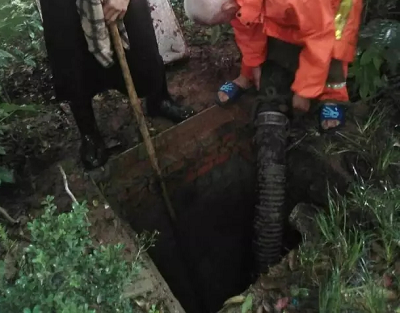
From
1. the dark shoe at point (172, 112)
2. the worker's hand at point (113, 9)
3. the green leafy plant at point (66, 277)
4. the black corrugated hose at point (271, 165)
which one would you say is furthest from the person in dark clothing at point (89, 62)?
the green leafy plant at point (66, 277)

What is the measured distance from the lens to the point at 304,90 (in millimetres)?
2176

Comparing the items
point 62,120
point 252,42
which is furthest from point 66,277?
point 62,120

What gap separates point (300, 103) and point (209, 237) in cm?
101

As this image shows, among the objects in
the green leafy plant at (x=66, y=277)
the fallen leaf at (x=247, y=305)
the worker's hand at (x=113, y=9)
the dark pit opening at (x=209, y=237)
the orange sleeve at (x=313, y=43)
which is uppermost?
the worker's hand at (x=113, y=9)

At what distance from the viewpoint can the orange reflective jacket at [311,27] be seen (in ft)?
6.58

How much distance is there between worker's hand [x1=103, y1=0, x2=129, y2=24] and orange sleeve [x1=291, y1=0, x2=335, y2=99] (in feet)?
2.09

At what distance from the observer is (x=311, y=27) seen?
2.03m

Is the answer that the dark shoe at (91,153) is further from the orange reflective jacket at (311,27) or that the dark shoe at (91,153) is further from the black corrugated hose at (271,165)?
the orange reflective jacket at (311,27)

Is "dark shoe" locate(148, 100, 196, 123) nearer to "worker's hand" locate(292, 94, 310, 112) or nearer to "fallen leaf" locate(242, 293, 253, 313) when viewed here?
"worker's hand" locate(292, 94, 310, 112)

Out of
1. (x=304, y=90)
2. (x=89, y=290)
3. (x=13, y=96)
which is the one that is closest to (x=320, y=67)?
(x=304, y=90)

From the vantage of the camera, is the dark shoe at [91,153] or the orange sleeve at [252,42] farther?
the dark shoe at [91,153]

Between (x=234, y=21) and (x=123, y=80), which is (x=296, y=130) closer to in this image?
(x=234, y=21)

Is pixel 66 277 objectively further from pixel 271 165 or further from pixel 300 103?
pixel 300 103

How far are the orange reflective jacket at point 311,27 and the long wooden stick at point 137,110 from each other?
0.48 meters
